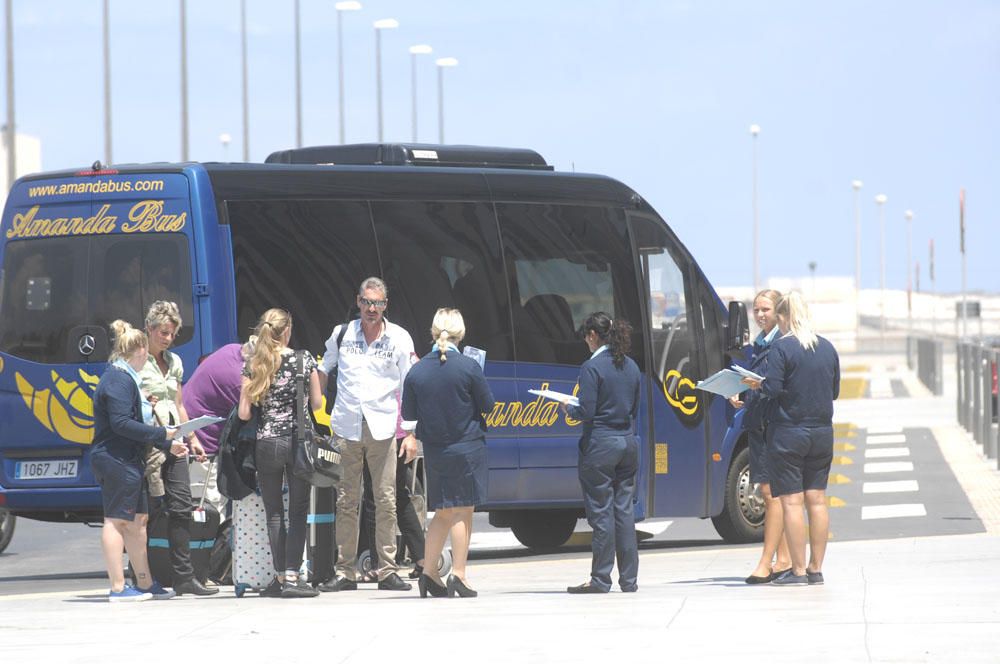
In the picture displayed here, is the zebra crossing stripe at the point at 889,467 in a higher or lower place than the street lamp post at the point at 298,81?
lower

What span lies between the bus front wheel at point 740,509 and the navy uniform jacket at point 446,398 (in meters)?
4.66

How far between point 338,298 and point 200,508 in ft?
6.90

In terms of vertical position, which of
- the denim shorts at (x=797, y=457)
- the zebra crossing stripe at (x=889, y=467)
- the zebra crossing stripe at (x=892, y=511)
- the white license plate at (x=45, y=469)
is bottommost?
the zebra crossing stripe at (x=889, y=467)

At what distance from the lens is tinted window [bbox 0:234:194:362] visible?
1356 cm

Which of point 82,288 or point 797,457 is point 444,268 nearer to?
point 82,288

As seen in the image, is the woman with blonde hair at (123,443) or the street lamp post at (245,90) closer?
the woman with blonde hair at (123,443)

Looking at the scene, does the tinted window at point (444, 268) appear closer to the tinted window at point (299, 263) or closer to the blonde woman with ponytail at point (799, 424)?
the tinted window at point (299, 263)

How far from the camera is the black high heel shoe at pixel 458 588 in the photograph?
11617 mm

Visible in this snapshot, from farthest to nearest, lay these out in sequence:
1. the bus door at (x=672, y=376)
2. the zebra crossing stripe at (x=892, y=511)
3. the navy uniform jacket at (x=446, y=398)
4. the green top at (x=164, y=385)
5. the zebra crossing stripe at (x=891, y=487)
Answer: the zebra crossing stripe at (x=891, y=487) → the zebra crossing stripe at (x=892, y=511) → the bus door at (x=672, y=376) → the green top at (x=164, y=385) → the navy uniform jacket at (x=446, y=398)

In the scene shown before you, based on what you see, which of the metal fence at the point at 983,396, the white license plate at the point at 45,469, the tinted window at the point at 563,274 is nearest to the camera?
the white license plate at the point at 45,469

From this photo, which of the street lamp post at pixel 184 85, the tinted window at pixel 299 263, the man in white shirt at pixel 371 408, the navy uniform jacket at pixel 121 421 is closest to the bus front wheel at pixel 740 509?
the tinted window at pixel 299 263

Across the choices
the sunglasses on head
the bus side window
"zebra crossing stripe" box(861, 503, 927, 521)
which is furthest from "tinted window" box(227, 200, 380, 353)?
"zebra crossing stripe" box(861, 503, 927, 521)

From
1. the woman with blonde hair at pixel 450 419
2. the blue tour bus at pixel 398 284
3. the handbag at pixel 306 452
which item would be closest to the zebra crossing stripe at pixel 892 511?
the blue tour bus at pixel 398 284

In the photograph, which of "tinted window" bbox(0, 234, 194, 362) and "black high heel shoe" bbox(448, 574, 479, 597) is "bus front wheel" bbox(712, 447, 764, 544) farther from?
"tinted window" bbox(0, 234, 194, 362)
